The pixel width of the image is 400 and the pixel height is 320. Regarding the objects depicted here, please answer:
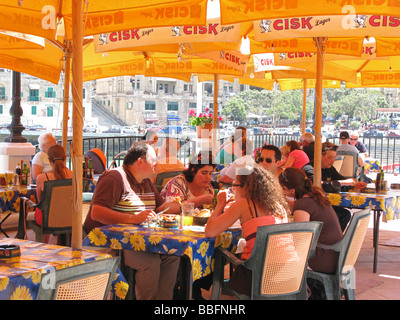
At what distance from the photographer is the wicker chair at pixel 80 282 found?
2.09 m

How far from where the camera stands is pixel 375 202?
564cm

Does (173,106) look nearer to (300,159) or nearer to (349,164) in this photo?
(349,164)

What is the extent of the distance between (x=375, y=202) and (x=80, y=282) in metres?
4.12

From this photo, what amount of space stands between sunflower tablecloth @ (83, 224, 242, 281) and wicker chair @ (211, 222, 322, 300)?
0.48 ft

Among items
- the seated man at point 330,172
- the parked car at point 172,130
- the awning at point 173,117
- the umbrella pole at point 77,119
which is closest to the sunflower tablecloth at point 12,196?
the umbrella pole at point 77,119

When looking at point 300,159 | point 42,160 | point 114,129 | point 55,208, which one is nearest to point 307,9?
point 55,208

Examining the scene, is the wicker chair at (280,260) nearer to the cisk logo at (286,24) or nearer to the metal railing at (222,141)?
the cisk logo at (286,24)

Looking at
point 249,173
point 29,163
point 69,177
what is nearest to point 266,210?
point 249,173

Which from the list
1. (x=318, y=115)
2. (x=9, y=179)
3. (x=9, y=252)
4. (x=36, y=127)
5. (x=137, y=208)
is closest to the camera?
(x=9, y=252)

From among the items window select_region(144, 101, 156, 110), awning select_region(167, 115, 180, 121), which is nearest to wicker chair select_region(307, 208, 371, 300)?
window select_region(144, 101, 156, 110)

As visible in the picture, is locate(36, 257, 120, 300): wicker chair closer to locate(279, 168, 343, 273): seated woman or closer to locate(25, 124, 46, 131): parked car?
locate(279, 168, 343, 273): seated woman

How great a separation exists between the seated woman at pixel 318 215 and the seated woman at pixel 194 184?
3.30 ft

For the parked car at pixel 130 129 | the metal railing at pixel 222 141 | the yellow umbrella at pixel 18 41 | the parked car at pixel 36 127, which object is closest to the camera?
the yellow umbrella at pixel 18 41
